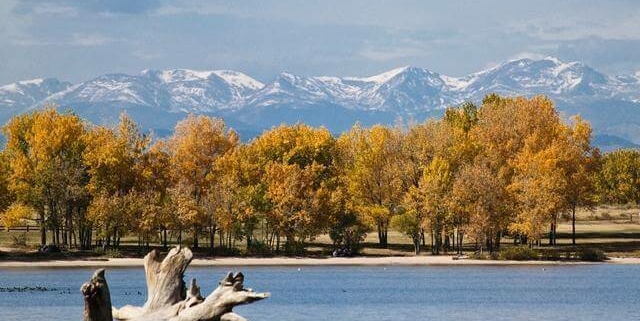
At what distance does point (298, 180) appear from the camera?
342 feet

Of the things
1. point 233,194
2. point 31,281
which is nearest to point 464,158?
point 233,194

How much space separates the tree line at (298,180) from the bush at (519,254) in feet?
4.82

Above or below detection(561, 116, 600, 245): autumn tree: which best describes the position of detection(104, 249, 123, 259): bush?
below

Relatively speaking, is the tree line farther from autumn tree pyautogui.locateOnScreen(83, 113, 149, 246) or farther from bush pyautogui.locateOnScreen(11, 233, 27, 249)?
bush pyautogui.locateOnScreen(11, 233, 27, 249)

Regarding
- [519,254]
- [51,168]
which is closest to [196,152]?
[51,168]

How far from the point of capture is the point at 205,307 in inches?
1131

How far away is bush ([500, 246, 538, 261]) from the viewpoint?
98.9 metres

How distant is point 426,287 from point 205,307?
47.5 m

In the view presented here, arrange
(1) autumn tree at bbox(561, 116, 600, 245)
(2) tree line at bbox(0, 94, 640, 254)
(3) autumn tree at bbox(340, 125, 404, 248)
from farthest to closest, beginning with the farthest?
(3) autumn tree at bbox(340, 125, 404, 248) < (1) autumn tree at bbox(561, 116, 600, 245) < (2) tree line at bbox(0, 94, 640, 254)

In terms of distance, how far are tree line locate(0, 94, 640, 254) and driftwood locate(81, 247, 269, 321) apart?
6705cm

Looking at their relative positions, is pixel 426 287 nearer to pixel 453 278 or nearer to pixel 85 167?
pixel 453 278

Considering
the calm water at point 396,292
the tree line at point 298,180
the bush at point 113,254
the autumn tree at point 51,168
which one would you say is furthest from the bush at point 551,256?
the autumn tree at point 51,168

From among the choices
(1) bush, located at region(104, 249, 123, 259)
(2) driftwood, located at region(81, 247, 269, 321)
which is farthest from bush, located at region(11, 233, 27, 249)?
(2) driftwood, located at region(81, 247, 269, 321)

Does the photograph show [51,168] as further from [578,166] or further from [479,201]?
[578,166]
